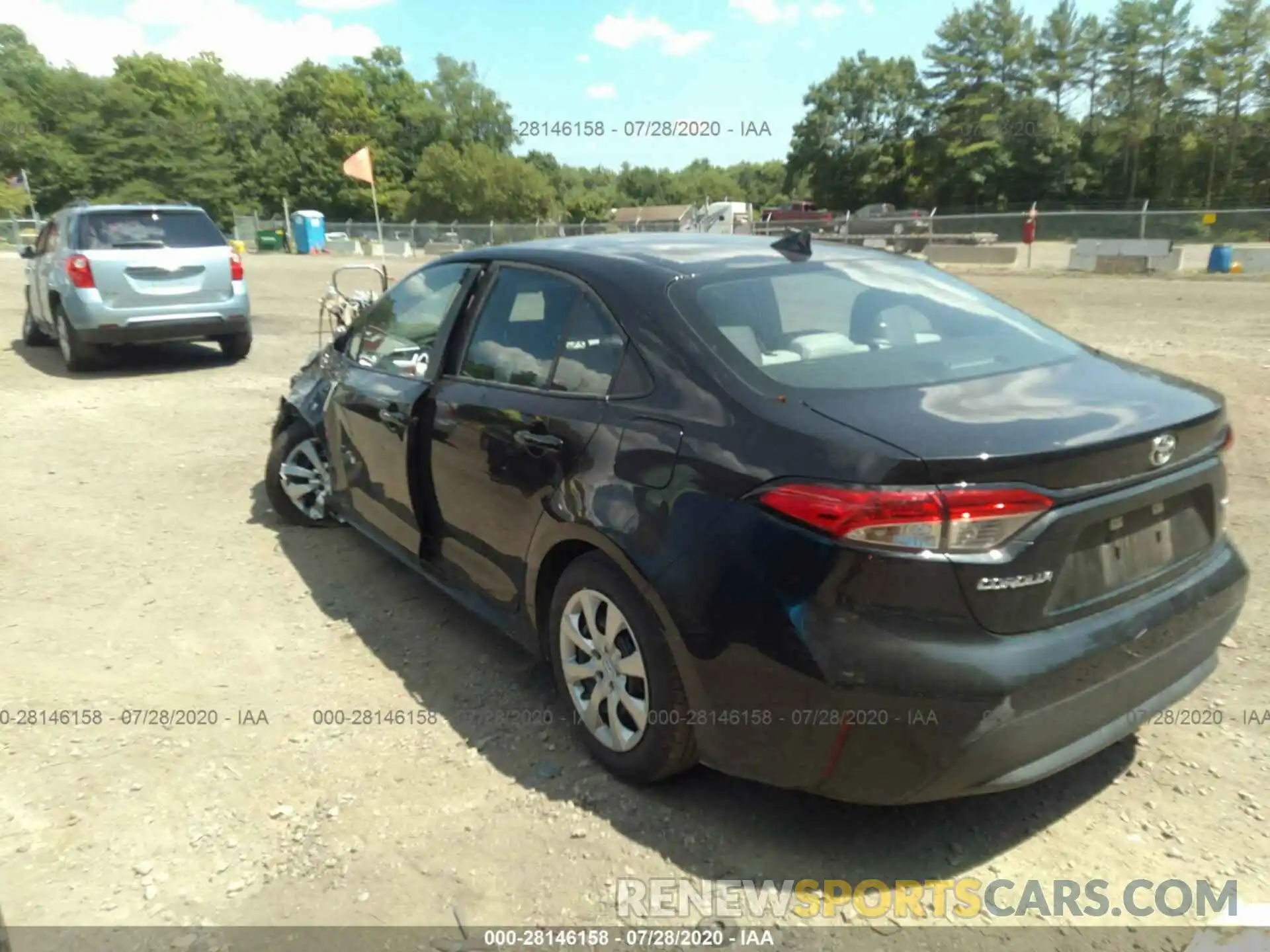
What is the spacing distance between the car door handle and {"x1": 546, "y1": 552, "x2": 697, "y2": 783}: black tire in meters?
0.39

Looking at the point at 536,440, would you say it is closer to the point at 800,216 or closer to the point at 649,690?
the point at 649,690

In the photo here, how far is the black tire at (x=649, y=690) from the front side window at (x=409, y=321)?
1425 millimetres

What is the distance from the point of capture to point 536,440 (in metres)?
3.16

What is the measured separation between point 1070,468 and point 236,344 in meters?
10.7

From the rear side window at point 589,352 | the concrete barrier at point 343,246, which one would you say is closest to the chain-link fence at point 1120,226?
the concrete barrier at point 343,246

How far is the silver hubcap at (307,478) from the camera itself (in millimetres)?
5273

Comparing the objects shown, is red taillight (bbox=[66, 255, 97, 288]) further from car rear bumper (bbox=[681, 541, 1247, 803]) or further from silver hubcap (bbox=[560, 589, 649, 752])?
car rear bumper (bbox=[681, 541, 1247, 803])

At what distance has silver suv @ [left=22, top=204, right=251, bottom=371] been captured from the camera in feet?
32.3

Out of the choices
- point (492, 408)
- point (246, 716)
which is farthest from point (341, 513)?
point (492, 408)

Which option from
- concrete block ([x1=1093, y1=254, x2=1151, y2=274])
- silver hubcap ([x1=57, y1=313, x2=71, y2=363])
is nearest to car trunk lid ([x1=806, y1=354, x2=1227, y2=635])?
silver hubcap ([x1=57, y1=313, x2=71, y2=363])

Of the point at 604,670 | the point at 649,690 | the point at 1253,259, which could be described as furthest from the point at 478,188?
the point at 649,690

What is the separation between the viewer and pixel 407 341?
426 cm

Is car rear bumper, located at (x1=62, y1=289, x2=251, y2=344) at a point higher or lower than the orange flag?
lower

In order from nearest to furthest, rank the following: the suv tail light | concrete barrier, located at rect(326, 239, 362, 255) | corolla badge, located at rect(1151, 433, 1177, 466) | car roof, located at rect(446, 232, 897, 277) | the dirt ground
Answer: the suv tail light
corolla badge, located at rect(1151, 433, 1177, 466)
the dirt ground
car roof, located at rect(446, 232, 897, 277)
concrete barrier, located at rect(326, 239, 362, 255)
